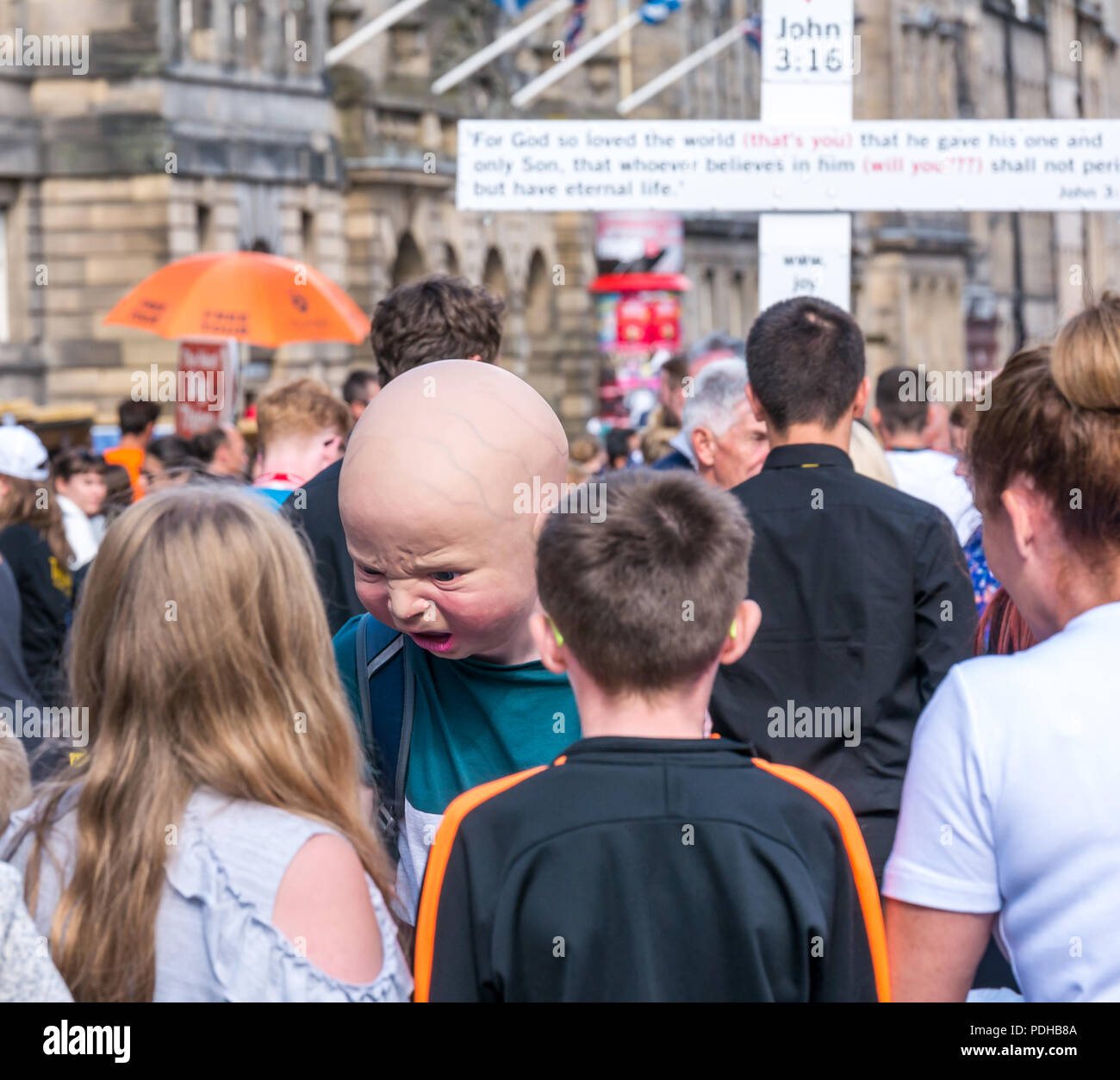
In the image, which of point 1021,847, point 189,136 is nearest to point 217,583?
point 1021,847

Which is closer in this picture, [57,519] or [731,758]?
[731,758]

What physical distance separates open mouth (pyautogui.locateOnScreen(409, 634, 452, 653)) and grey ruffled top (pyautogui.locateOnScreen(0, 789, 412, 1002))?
0.51m

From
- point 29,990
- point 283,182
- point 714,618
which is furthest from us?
point 283,182

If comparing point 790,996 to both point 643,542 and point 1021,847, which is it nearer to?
point 1021,847

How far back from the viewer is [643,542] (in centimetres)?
258

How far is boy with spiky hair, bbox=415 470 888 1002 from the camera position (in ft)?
8.01

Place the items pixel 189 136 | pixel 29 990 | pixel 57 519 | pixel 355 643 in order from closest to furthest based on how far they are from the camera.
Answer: pixel 29 990 → pixel 355 643 → pixel 57 519 → pixel 189 136

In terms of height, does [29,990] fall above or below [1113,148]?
below

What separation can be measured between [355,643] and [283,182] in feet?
81.4

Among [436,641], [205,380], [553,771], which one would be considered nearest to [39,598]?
[205,380]

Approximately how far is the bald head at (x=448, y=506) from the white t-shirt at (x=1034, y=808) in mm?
750

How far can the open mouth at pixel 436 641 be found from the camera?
303cm

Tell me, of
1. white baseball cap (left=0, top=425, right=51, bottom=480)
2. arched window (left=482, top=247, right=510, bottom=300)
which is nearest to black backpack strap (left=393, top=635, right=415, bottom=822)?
white baseball cap (left=0, top=425, right=51, bottom=480)

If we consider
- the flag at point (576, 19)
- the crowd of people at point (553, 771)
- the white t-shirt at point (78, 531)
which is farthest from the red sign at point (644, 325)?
the crowd of people at point (553, 771)
